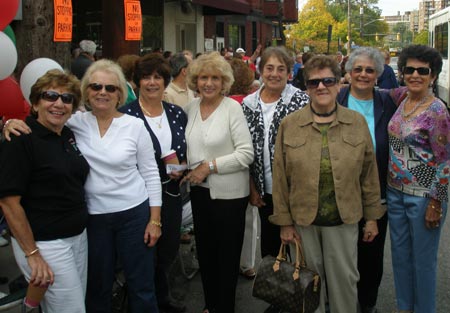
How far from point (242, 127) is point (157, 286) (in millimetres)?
1411

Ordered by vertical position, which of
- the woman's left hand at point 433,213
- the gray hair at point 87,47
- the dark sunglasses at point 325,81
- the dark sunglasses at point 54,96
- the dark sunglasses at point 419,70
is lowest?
the woman's left hand at point 433,213

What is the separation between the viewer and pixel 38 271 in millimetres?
2592

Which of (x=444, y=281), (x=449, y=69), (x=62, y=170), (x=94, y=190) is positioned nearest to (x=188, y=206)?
(x=94, y=190)

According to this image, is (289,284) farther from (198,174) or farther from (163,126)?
(163,126)

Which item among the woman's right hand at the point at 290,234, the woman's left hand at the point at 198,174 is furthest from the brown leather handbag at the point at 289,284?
the woman's left hand at the point at 198,174

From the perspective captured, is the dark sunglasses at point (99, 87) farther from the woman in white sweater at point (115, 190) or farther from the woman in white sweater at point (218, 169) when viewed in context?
the woman in white sweater at point (218, 169)

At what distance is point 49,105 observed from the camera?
271cm

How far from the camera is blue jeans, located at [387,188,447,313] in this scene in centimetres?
332

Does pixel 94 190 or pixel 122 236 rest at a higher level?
pixel 94 190

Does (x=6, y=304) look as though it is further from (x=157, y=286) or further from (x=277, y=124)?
(x=277, y=124)

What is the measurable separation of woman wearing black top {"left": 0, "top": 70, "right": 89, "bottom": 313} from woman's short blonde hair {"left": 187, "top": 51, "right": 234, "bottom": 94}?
95 cm

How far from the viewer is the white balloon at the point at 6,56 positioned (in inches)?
161

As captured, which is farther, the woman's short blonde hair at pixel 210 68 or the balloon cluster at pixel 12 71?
the balloon cluster at pixel 12 71

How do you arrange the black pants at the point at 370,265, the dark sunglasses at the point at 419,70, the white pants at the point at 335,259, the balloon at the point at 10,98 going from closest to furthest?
the white pants at the point at 335,259
the dark sunglasses at the point at 419,70
the black pants at the point at 370,265
the balloon at the point at 10,98
